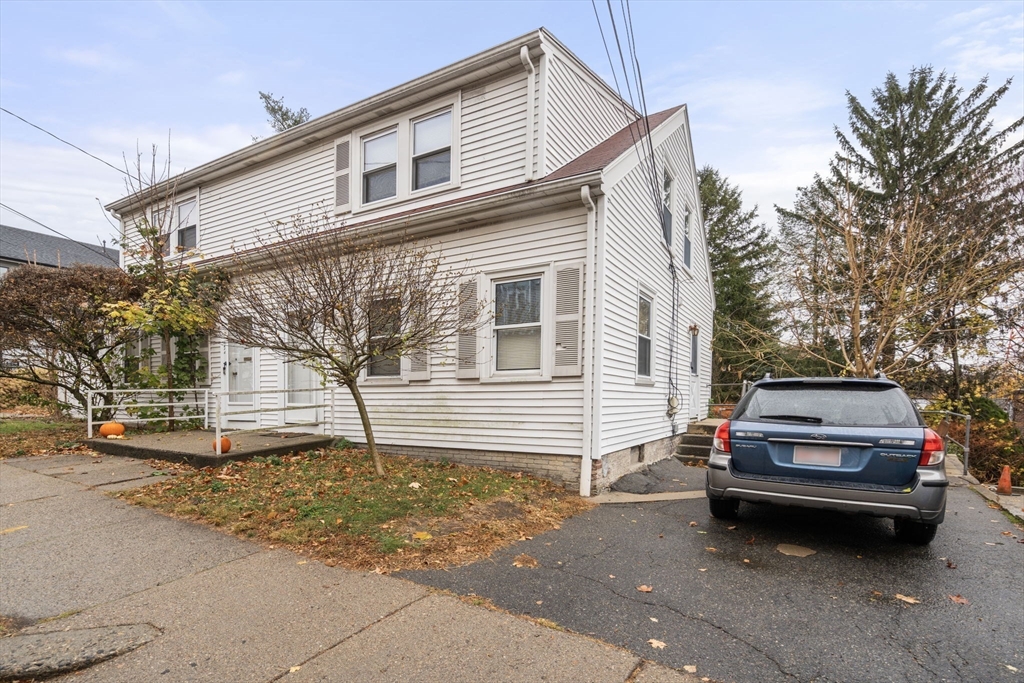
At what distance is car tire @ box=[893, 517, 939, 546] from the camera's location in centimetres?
450

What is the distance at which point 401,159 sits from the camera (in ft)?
29.4

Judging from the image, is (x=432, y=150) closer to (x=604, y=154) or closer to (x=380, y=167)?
(x=380, y=167)

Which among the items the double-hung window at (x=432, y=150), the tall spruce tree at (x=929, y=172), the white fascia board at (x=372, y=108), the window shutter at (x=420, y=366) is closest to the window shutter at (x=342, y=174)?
the white fascia board at (x=372, y=108)

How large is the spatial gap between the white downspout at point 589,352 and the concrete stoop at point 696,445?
12.8 ft

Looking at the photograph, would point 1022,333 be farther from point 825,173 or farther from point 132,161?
point 132,161

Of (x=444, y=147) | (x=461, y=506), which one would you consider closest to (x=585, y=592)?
(x=461, y=506)

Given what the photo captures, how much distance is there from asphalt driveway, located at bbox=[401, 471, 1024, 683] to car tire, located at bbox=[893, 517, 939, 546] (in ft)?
0.35

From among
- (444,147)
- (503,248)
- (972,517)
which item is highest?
(444,147)

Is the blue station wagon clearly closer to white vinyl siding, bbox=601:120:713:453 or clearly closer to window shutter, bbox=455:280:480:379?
white vinyl siding, bbox=601:120:713:453

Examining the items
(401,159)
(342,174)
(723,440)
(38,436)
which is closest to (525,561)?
(723,440)

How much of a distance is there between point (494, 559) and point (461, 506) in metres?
1.21

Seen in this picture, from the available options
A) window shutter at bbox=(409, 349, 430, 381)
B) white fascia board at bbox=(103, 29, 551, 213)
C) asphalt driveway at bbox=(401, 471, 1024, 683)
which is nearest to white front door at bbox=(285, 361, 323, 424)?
window shutter at bbox=(409, 349, 430, 381)

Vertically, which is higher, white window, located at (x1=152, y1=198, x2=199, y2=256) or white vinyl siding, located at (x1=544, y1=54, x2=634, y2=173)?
white vinyl siding, located at (x1=544, y1=54, x2=634, y2=173)

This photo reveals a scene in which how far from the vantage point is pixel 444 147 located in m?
8.58
